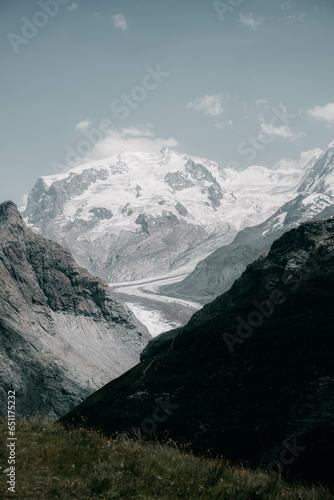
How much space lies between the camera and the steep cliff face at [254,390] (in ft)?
69.3

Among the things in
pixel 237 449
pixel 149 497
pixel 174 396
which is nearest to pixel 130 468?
pixel 149 497

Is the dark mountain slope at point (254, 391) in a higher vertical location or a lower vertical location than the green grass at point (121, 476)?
lower

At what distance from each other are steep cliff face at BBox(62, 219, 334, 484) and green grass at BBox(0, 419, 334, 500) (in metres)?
3.88

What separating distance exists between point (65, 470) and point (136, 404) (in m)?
38.4

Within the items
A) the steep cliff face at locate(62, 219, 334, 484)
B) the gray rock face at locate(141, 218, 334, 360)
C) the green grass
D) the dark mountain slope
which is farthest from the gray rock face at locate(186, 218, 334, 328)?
the green grass

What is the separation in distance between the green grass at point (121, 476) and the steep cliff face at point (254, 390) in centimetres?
388

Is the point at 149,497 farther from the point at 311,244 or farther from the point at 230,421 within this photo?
the point at 311,244

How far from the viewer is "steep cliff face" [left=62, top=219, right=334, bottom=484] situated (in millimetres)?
21125

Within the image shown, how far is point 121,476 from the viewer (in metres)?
9.32

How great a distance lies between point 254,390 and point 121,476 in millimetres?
25886

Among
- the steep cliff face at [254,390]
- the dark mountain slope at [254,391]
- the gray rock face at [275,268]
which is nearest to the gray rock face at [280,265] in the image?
the gray rock face at [275,268]

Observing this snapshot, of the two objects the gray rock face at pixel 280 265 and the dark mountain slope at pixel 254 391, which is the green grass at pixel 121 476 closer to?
the dark mountain slope at pixel 254 391

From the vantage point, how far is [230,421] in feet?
91.8

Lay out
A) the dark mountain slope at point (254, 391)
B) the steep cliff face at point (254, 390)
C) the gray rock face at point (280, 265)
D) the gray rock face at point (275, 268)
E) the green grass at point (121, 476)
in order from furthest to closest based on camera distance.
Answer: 1. the gray rock face at point (275, 268)
2. the gray rock face at point (280, 265)
3. the dark mountain slope at point (254, 391)
4. the steep cliff face at point (254, 390)
5. the green grass at point (121, 476)
